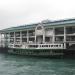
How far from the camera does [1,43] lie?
3529 inches

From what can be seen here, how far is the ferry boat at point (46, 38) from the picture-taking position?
192 ft

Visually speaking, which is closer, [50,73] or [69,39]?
[50,73]

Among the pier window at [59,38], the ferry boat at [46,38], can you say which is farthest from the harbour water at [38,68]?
the pier window at [59,38]

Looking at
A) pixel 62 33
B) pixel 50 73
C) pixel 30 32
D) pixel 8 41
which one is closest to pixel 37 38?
pixel 30 32

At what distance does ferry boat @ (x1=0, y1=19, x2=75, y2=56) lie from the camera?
5856 cm

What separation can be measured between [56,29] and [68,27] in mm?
4844

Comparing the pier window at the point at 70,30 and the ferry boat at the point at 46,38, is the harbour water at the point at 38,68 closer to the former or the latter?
the ferry boat at the point at 46,38

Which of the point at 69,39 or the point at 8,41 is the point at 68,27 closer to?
the point at 69,39

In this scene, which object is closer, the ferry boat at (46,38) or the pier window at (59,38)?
the ferry boat at (46,38)

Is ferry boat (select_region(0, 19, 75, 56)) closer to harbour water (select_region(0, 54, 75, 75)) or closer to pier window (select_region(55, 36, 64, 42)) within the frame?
pier window (select_region(55, 36, 64, 42))

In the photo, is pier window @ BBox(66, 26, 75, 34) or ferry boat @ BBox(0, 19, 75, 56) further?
pier window @ BBox(66, 26, 75, 34)

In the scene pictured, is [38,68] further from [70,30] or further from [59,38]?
[59,38]

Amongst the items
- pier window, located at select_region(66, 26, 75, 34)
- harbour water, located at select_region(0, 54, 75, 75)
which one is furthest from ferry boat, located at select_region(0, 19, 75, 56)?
harbour water, located at select_region(0, 54, 75, 75)

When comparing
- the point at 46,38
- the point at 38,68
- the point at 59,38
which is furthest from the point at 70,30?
the point at 38,68
